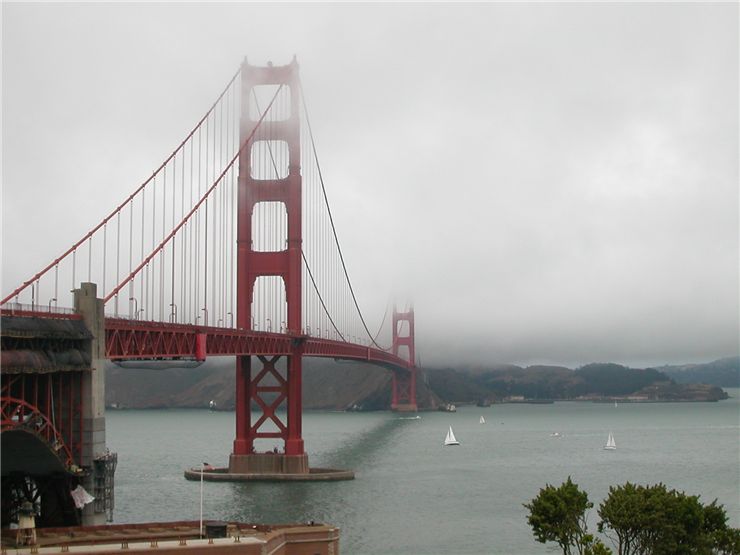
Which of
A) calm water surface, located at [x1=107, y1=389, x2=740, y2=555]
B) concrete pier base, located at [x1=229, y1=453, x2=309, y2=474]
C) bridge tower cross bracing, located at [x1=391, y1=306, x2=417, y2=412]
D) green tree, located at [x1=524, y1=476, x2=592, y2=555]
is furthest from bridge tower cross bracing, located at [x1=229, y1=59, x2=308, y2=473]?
bridge tower cross bracing, located at [x1=391, y1=306, x2=417, y2=412]

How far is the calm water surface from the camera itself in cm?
4131

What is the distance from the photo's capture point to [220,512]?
44.6 metres

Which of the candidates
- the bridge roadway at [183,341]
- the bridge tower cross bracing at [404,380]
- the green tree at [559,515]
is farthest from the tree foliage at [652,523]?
the bridge tower cross bracing at [404,380]

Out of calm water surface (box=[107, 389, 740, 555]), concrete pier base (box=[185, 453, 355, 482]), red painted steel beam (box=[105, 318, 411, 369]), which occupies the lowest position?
calm water surface (box=[107, 389, 740, 555])

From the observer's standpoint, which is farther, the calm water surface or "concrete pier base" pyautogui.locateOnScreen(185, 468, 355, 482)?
"concrete pier base" pyautogui.locateOnScreen(185, 468, 355, 482)

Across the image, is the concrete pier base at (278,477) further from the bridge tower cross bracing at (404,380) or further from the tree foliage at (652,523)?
the bridge tower cross bracing at (404,380)

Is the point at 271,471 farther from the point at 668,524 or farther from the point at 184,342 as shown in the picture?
the point at 668,524

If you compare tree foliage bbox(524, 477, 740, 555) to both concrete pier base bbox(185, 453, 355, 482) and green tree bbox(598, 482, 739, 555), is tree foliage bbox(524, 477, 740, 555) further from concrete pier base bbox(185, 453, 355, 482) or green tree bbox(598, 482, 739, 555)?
concrete pier base bbox(185, 453, 355, 482)

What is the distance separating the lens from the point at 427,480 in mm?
59344

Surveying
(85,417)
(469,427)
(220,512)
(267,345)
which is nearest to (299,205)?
(267,345)

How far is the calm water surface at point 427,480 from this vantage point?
136ft

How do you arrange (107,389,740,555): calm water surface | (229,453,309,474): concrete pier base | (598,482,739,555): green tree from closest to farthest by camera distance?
(598,482,739,555): green tree, (107,389,740,555): calm water surface, (229,453,309,474): concrete pier base

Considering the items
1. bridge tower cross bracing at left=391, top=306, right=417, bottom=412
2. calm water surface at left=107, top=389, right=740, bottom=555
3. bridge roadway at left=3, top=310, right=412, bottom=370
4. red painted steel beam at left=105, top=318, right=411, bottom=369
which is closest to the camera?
bridge roadway at left=3, top=310, right=412, bottom=370

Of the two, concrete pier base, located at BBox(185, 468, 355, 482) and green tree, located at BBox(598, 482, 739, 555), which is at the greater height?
green tree, located at BBox(598, 482, 739, 555)
